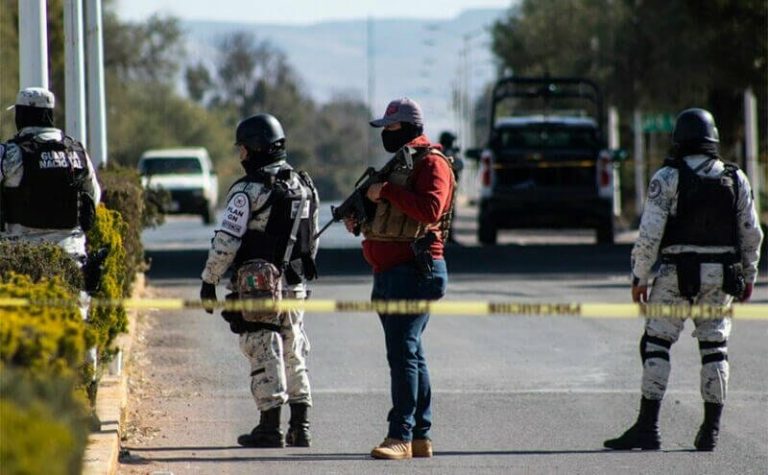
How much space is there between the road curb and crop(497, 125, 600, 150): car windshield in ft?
49.2

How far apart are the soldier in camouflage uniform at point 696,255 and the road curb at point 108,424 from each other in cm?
260

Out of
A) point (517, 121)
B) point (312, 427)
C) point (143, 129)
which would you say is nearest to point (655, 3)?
point (517, 121)

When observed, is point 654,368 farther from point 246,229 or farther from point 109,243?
point 109,243

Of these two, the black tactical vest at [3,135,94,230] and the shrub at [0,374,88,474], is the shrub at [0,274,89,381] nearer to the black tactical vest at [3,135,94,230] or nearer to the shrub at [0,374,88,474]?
the shrub at [0,374,88,474]

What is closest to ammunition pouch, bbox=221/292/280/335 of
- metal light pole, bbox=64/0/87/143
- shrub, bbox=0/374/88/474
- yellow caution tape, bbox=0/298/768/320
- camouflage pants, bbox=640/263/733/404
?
yellow caution tape, bbox=0/298/768/320

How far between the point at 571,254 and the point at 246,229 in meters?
16.5

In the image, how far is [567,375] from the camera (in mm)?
12273

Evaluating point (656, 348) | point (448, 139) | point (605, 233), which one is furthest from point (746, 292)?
point (605, 233)

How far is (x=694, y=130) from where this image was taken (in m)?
9.38

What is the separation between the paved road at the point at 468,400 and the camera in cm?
898

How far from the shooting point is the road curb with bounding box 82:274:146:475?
764 cm

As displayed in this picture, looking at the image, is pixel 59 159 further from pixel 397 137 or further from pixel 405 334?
pixel 405 334

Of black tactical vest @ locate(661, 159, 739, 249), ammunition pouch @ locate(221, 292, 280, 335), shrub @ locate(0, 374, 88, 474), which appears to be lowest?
ammunition pouch @ locate(221, 292, 280, 335)

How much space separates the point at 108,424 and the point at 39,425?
14.8 ft
